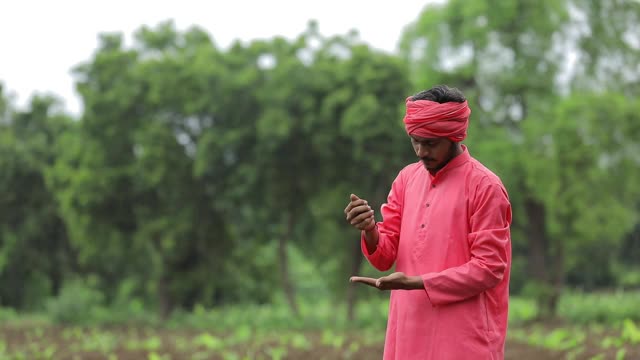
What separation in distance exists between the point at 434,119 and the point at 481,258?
538 mm

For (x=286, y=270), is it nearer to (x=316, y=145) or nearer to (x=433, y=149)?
(x=316, y=145)

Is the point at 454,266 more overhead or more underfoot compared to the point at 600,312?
more overhead

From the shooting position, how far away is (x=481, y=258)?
3723mm

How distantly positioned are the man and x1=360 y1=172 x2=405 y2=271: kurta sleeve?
3cm

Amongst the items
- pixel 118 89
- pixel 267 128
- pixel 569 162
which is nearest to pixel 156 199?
pixel 118 89

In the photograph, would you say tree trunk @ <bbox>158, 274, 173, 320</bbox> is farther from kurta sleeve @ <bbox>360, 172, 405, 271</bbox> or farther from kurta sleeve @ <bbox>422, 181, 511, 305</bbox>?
kurta sleeve @ <bbox>422, 181, 511, 305</bbox>

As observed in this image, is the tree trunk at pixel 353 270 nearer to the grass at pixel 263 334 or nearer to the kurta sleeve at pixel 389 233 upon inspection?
the grass at pixel 263 334

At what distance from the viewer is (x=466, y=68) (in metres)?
23.7

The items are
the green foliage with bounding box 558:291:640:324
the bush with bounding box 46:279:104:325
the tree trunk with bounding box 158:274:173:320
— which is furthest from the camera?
the tree trunk with bounding box 158:274:173:320

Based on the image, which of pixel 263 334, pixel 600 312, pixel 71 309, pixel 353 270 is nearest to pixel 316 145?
pixel 353 270

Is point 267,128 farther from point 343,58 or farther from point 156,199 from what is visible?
point 156,199

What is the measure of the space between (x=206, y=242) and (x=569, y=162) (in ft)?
34.8

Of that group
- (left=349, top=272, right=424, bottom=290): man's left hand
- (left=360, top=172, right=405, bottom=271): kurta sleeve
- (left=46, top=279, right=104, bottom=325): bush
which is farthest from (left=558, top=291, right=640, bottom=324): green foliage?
(left=349, top=272, right=424, bottom=290): man's left hand

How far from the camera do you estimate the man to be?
373 centimetres
